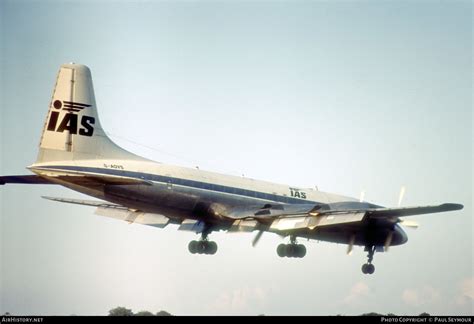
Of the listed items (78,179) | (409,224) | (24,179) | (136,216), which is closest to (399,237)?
(409,224)

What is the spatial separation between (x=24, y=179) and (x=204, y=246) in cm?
1450

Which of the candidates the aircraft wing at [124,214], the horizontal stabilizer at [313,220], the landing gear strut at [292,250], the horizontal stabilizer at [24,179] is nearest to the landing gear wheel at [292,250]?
the landing gear strut at [292,250]

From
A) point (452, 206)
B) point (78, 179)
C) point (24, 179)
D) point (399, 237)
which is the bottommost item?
point (24, 179)

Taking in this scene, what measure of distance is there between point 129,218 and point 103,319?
799 inches

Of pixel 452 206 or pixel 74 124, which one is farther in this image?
pixel 74 124

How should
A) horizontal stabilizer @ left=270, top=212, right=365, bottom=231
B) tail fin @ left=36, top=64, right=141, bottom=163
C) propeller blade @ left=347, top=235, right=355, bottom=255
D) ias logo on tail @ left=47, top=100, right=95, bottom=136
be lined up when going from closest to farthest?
tail fin @ left=36, top=64, right=141, bottom=163 → ias logo on tail @ left=47, top=100, right=95, bottom=136 → horizontal stabilizer @ left=270, top=212, right=365, bottom=231 → propeller blade @ left=347, top=235, right=355, bottom=255

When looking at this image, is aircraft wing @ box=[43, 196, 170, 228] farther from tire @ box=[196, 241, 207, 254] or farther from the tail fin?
the tail fin

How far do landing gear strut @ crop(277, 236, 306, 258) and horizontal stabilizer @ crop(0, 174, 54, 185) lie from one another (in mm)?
17204

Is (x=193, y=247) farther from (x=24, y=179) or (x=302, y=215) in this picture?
(x=24, y=179)

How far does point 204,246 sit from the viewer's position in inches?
2083

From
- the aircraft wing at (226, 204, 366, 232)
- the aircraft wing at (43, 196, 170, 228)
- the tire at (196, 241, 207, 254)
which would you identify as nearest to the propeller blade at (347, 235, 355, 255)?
the aircraft wing at (226, 204, 366, 232)

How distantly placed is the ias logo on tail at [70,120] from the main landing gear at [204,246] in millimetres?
11455

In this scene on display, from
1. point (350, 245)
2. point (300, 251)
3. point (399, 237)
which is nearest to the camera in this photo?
point (300, 251)

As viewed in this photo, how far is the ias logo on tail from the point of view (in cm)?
4453
